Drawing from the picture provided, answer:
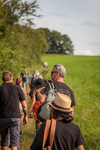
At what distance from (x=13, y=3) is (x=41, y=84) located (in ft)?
42.7

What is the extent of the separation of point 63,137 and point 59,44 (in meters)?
98.9

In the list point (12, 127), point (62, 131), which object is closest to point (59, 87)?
point (62, 131)

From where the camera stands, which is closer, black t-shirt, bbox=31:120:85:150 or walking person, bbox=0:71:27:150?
black t-shirt, bbox=31:120:85:150

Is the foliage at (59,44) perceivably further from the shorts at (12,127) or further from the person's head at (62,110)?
the person's head at (62,110)

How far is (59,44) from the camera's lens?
99.0 metres

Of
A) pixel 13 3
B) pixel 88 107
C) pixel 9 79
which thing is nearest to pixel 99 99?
pixel 88 107

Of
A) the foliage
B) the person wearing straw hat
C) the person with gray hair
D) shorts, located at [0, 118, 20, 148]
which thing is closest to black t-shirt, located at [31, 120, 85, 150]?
the person wearing straw hat

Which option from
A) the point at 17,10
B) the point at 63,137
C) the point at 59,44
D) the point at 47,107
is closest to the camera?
the point at 63,137

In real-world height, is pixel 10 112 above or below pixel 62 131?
below

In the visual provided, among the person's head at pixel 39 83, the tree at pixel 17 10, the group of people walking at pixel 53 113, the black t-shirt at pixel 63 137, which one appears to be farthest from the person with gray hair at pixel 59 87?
the tree at pixel 17 10

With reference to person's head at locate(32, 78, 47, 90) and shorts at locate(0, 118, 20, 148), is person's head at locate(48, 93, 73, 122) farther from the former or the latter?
person's head at locate(32, 78, 47, 90)

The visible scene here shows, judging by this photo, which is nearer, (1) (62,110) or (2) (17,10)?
(1) (62,110)

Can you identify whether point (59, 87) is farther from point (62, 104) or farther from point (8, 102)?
point (8, 102)

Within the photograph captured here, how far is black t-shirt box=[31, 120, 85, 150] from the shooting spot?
2.02 meters
